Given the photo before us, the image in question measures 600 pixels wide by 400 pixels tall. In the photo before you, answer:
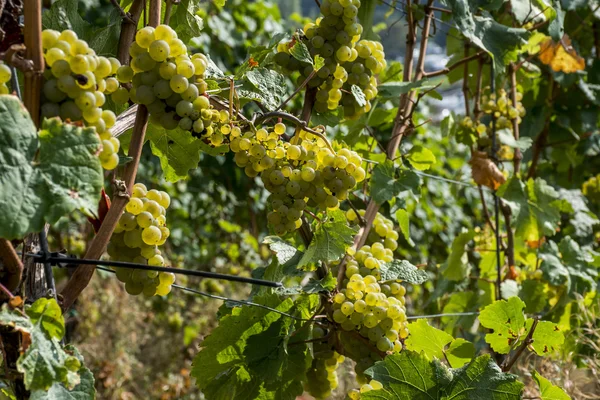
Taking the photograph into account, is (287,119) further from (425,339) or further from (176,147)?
(425,339)

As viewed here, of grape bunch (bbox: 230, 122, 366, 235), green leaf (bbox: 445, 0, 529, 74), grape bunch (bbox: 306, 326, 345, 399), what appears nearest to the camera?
grape bunch (bbox: 230, 122, 366, 235)

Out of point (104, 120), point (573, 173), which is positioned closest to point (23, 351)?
point (104, 120)

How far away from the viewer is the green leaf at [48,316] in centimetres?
75

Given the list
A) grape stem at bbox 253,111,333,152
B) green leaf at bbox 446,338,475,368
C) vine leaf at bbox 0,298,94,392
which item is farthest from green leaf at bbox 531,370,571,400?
vine leaf at bbox 0,298,94,392

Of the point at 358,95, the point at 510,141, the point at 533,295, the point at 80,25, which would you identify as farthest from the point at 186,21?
the point at 533,295

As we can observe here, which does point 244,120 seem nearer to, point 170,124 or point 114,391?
point 170,124

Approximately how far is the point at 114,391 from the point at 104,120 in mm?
3651

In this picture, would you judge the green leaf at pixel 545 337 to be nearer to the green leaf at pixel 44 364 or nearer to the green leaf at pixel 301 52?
the green leaf at pixel 301 52

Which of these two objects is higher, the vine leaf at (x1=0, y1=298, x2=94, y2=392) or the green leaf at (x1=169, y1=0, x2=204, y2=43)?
the green leaf at (x1=169, y1=0, x2=204, y2=43)

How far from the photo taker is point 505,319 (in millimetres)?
1153

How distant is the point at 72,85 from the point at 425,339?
76cm

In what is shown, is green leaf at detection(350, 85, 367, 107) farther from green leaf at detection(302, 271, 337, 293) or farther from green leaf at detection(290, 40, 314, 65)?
green leaf at detection(302, 271, 337, 293)

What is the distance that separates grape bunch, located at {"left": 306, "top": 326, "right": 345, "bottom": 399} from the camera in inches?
51.1

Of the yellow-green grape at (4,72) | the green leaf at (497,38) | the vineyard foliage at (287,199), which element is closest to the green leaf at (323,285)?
the vineyard foliage at (287,199)
